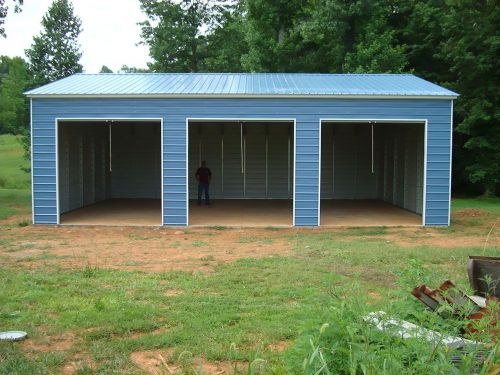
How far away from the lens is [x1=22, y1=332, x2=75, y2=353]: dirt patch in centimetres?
521

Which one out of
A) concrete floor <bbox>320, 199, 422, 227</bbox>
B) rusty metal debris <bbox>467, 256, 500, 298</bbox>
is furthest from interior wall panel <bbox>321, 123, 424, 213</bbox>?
rusty metal debris <bbox>467, 256, 500, 298</bbox>

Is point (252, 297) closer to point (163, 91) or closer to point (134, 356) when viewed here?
point (134, 356)

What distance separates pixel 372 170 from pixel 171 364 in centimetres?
1783

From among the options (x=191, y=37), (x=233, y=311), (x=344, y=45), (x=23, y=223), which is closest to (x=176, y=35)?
(x=191, y=37)

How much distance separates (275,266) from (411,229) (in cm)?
625

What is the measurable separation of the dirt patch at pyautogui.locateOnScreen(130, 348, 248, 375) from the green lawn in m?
0.02

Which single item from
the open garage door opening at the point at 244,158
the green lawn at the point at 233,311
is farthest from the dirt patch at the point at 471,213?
the open garage door opening at the point at 244,158

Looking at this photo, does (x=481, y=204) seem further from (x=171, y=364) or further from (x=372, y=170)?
(x=171, y=364)

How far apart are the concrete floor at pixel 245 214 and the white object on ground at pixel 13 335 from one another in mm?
9299

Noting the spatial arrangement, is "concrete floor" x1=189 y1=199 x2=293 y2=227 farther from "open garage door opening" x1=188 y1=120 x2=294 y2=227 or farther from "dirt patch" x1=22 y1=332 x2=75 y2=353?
"dirt patch" x1=22 y1=332 x2=75 y2=353

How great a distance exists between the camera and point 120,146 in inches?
881

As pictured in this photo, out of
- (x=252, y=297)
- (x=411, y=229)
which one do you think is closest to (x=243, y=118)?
(x=411, y=229)

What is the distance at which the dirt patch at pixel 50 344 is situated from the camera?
5.21 metres

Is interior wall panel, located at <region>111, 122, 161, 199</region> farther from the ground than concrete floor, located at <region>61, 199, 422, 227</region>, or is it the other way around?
interior wall panel, located at <region>111, 122, 161, 199</region>
